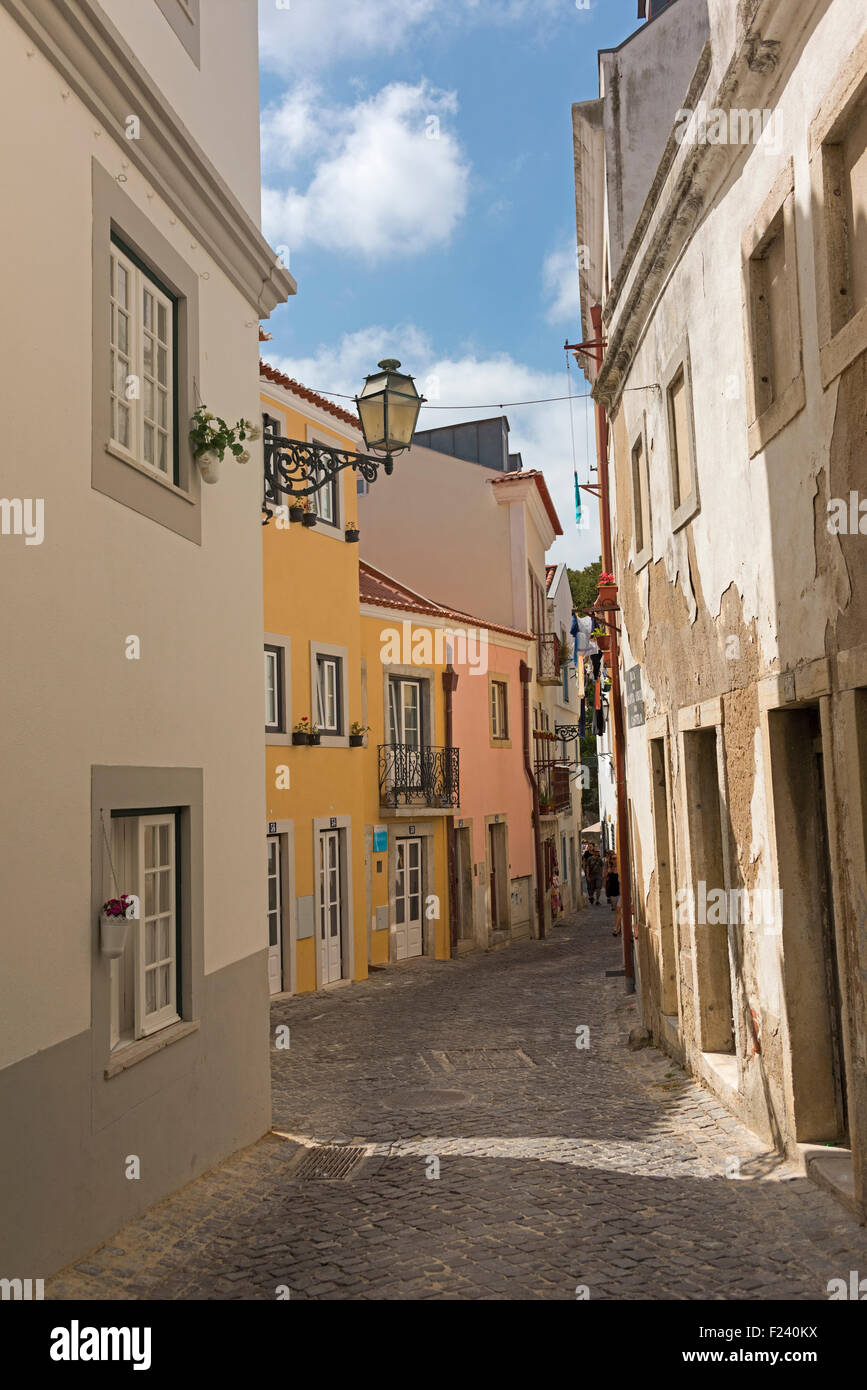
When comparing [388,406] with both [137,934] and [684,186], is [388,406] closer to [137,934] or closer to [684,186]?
[684,186]

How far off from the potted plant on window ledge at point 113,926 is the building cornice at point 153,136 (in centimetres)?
393

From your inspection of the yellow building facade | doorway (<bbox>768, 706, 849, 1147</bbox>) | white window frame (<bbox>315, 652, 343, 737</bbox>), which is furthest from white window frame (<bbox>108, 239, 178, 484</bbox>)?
white window frame (<bbox>315, 652, 343, 737</bbox>)

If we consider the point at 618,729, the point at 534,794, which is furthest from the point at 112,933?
the point at 534,794

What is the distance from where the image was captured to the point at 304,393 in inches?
683

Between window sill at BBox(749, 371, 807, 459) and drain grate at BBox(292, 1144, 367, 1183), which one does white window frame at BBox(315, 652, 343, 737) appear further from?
window sill at BBox(749, 371, 807, 459)

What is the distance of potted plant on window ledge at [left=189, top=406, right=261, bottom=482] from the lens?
7.32 meters

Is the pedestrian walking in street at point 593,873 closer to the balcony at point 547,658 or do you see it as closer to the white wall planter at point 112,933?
the balcony at point 547,658

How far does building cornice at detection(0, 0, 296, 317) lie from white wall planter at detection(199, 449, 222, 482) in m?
1.46

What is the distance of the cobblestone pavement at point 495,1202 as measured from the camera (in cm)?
517

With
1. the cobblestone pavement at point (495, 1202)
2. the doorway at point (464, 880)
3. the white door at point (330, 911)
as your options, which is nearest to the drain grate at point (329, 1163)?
the cobblestone pavement at point (495, 1202)

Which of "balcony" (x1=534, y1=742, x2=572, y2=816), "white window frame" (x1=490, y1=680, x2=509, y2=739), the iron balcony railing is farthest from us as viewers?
"balcony" (x1=534, y1=742, x2=572, y2=816)

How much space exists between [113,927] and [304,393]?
12.9 m

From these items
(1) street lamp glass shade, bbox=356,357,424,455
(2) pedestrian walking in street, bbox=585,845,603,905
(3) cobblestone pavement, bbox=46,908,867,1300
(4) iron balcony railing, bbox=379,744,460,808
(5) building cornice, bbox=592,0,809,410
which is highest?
(5) building cornice, bbox=592,0,809,410

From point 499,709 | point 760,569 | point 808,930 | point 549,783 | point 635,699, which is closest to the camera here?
point 808,930
